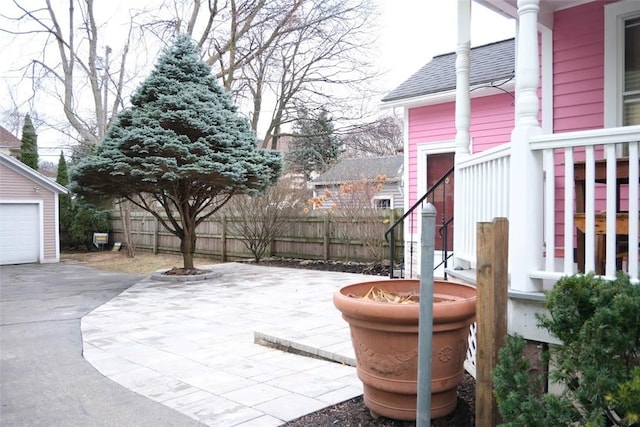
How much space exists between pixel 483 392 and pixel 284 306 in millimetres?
4645

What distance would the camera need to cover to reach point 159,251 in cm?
1680

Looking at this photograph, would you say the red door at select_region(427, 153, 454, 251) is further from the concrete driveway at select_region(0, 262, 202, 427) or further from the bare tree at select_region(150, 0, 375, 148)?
the bare tree at select_region(150, 0, 375, 148)

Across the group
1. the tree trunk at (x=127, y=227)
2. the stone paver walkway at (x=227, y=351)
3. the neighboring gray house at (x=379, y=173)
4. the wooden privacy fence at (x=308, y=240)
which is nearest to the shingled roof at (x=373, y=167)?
the neighboring gray house at (x=379, y=173)

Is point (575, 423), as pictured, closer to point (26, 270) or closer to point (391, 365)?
point (391, 365)

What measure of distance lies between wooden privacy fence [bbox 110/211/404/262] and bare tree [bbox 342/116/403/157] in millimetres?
3680

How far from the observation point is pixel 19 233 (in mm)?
15164

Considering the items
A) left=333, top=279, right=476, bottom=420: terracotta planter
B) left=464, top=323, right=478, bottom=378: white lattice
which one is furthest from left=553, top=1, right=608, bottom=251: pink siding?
left=333, top=279, right=476, bottom=420: terracotta planter

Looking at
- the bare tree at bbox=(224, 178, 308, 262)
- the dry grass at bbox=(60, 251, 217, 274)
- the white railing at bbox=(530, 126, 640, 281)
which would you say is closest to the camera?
the white railing at bbox=(530, 126, 640, 281)

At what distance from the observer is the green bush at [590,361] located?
5.56ft

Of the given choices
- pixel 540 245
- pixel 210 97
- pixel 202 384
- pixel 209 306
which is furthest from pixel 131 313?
pixel 540 245

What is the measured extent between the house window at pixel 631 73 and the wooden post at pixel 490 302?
2926 mm

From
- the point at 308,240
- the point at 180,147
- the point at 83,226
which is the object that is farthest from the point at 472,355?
the point at 83,226

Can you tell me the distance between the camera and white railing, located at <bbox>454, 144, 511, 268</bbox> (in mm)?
2932

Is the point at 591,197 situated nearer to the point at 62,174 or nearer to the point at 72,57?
the point at 72,57
